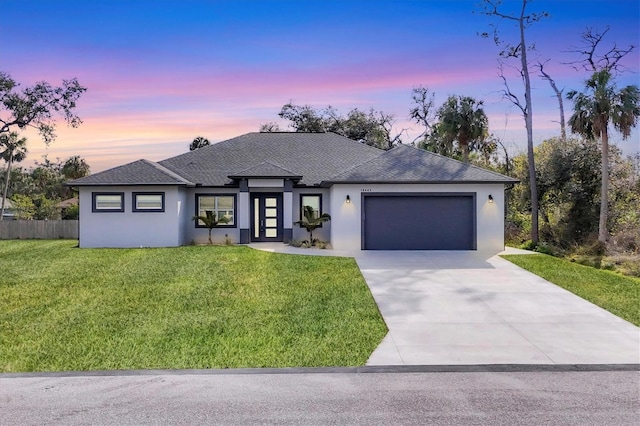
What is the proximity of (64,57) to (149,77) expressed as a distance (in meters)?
3.34

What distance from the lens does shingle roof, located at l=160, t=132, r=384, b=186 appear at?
2047 cm

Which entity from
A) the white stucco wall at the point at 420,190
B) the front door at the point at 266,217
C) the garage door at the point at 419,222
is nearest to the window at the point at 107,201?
the front door at the point at 266,217

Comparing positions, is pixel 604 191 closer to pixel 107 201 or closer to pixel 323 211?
pixel 323 211

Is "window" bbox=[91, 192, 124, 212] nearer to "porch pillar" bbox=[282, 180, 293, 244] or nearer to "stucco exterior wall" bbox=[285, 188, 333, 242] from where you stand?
"porch pillar" bbox=[282, 180, 293, 244]

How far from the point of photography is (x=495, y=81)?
24375 millimetres

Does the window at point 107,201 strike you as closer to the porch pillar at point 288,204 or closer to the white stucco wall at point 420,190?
the porch pillar at point 288,204

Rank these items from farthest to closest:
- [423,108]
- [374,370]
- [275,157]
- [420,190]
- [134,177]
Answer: [423,108] < [275,157] < [134,177] < [420,190] < [374,370]

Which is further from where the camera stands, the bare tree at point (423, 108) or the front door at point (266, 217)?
the bare tree at point (423, 108)

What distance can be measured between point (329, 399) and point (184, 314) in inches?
170

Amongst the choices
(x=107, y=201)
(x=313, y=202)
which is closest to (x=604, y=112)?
(x=313, y=202)

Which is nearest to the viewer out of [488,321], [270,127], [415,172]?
[488,321]

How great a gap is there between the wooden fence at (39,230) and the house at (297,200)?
6891mm

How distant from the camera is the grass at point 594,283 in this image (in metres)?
9.01

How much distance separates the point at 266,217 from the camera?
65.0 feet
